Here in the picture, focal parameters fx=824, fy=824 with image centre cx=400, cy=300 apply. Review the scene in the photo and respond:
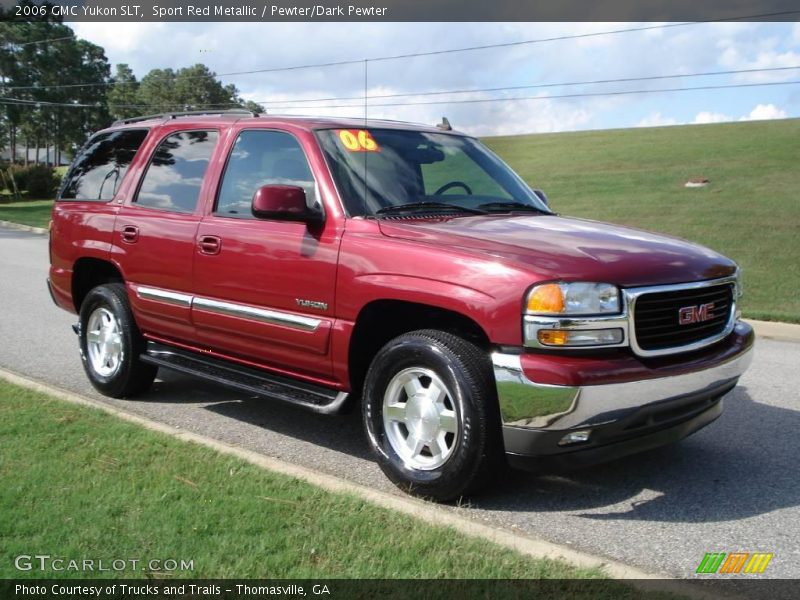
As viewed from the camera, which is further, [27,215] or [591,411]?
[27,215]

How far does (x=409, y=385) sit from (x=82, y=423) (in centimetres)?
225

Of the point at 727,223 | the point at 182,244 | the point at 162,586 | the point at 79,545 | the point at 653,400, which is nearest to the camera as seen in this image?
the point at 162,586

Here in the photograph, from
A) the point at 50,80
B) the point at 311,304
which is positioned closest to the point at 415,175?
the point at 311,304

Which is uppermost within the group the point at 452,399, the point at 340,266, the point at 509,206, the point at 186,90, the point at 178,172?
the point at 186,90

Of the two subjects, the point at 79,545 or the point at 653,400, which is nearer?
the point at 79,545

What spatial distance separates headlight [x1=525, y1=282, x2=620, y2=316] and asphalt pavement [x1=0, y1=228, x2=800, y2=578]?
3.48 feet

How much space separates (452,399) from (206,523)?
1.29 meters

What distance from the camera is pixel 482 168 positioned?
18.9 ft

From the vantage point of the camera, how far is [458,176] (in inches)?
216

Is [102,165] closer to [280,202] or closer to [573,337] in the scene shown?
[280,202]

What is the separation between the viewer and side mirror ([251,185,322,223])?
4.57 m

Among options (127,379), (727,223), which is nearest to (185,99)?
(727,223)

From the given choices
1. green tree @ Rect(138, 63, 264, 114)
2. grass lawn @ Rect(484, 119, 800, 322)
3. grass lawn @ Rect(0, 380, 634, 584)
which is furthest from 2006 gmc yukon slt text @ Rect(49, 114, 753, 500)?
green tree @ Rect(138, 63, 264, 114)

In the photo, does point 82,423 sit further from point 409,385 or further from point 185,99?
point 185,99
